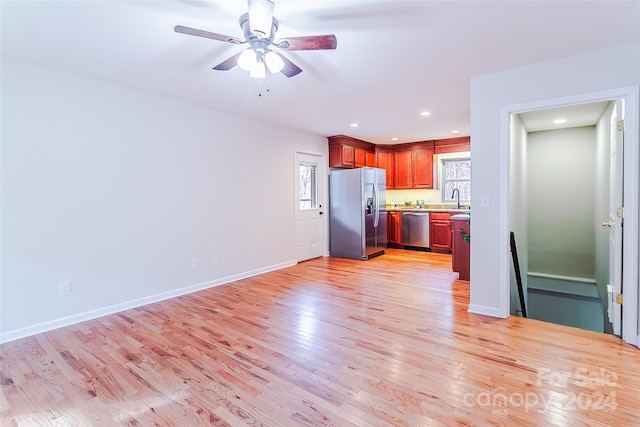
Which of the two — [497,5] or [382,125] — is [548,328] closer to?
[497,5]

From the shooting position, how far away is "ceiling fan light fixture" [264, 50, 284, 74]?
2000mm

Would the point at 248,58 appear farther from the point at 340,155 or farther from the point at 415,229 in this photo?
the point at 415,229

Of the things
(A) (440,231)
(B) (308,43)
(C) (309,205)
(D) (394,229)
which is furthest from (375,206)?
(B) (308,43)

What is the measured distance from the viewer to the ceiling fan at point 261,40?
1.74 metres

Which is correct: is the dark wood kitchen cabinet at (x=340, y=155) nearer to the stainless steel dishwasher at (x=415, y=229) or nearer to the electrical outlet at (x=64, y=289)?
the stainless steel dishwasher at (x=415, y=229)

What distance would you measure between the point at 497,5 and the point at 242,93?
8.22 ft

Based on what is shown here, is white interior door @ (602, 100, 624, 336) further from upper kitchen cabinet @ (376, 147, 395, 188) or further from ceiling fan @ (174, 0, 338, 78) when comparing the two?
upper kitchen cabinet @ (376, 147, 395, 188)

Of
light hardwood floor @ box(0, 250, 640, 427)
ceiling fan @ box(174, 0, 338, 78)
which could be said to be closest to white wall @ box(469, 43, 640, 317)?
light hardwood floor @ box(0, 250, 640, 427)

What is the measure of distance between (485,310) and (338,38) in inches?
109

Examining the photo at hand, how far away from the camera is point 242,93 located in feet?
11.4

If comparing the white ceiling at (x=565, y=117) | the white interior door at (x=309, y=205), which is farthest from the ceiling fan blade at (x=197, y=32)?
the white interior door at (x=309, y=205)

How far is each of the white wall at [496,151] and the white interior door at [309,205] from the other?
10.2ft

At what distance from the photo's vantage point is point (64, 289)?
290 cm

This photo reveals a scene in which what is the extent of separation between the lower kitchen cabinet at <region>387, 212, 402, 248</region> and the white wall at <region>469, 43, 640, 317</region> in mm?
3657
